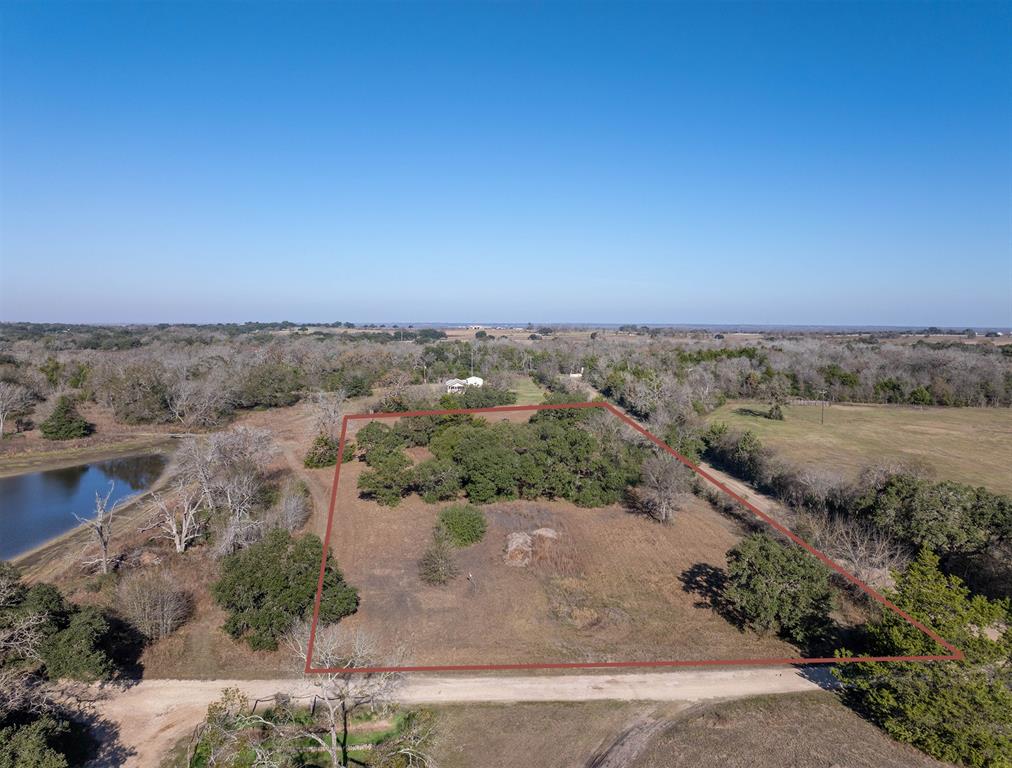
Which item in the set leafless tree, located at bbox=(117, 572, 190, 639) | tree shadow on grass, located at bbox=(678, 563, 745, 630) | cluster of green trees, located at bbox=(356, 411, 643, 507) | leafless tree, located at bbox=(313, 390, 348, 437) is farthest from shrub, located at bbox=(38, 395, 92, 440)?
tree shadow on grass, located at bbox=(678, 563, 745, 630)

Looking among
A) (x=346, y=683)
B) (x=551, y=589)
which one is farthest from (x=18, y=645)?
(x=551, y=589)

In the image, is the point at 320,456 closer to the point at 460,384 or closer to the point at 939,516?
the point at 460,384

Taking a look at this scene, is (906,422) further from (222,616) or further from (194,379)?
(194,379)

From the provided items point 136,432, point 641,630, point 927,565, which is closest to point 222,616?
point 641,630

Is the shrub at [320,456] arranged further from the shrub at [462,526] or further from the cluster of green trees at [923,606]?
the cluster of green trees at [923,606]

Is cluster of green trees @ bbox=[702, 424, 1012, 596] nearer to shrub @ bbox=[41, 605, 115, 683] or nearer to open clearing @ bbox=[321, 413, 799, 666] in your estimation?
open clearing @ bbox=[321, 413, 799, 666]

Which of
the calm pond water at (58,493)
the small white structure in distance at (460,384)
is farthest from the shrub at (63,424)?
the small white structure in distance at (460,384)

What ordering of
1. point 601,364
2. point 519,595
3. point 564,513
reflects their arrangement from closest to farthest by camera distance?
point 519,595 < point 564,513 < point 601,364
